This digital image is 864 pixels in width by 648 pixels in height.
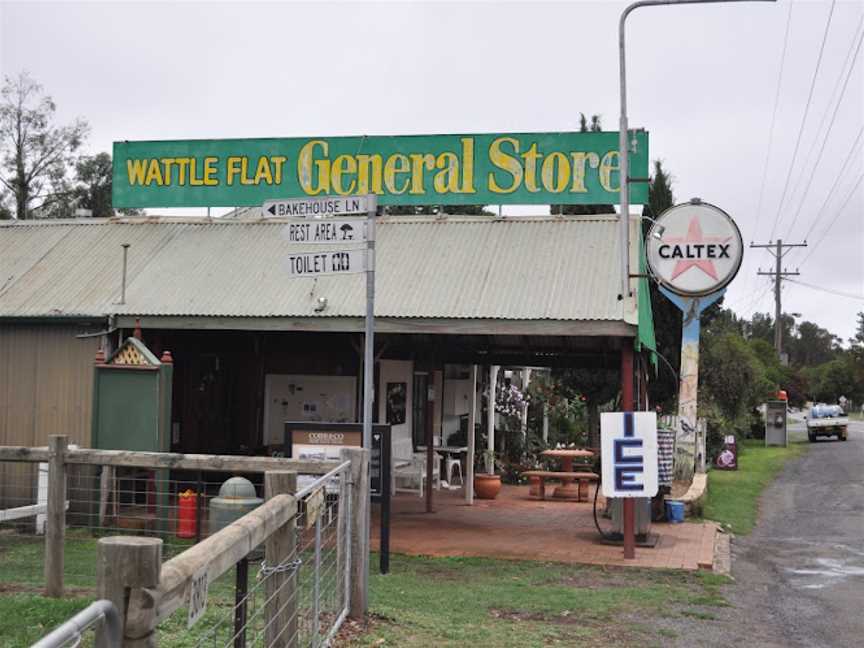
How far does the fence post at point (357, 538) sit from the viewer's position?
692 centimetres

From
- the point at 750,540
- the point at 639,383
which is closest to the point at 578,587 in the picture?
the point at 750,540

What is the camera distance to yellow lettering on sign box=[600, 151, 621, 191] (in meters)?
13.6

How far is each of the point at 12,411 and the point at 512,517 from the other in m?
6.97

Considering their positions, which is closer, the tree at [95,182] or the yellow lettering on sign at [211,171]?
the yellow lettering on sign at [211,171]

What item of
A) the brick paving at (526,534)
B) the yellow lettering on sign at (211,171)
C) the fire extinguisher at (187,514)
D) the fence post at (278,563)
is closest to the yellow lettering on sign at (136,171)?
the yellow lettering on sign at (211,171)

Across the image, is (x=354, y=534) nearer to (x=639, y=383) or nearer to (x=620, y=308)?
(x=620, y=308)

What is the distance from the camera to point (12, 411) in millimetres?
12789

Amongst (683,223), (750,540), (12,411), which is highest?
(683,223)

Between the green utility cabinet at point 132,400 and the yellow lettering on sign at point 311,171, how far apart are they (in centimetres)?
379

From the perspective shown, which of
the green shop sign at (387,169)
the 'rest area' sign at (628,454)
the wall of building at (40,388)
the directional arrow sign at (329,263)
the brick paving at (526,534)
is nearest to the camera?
the directional arrow sign at (329,263)

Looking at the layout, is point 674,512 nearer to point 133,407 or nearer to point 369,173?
point 369,173

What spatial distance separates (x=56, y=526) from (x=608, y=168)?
8.79 m

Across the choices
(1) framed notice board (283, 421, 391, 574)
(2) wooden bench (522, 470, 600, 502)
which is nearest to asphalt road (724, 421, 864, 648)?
(2) wooden bench (522, 470, 600, 502)

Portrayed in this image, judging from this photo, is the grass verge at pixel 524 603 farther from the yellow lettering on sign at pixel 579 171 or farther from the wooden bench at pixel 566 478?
the wooden bench at pixel 566 478
